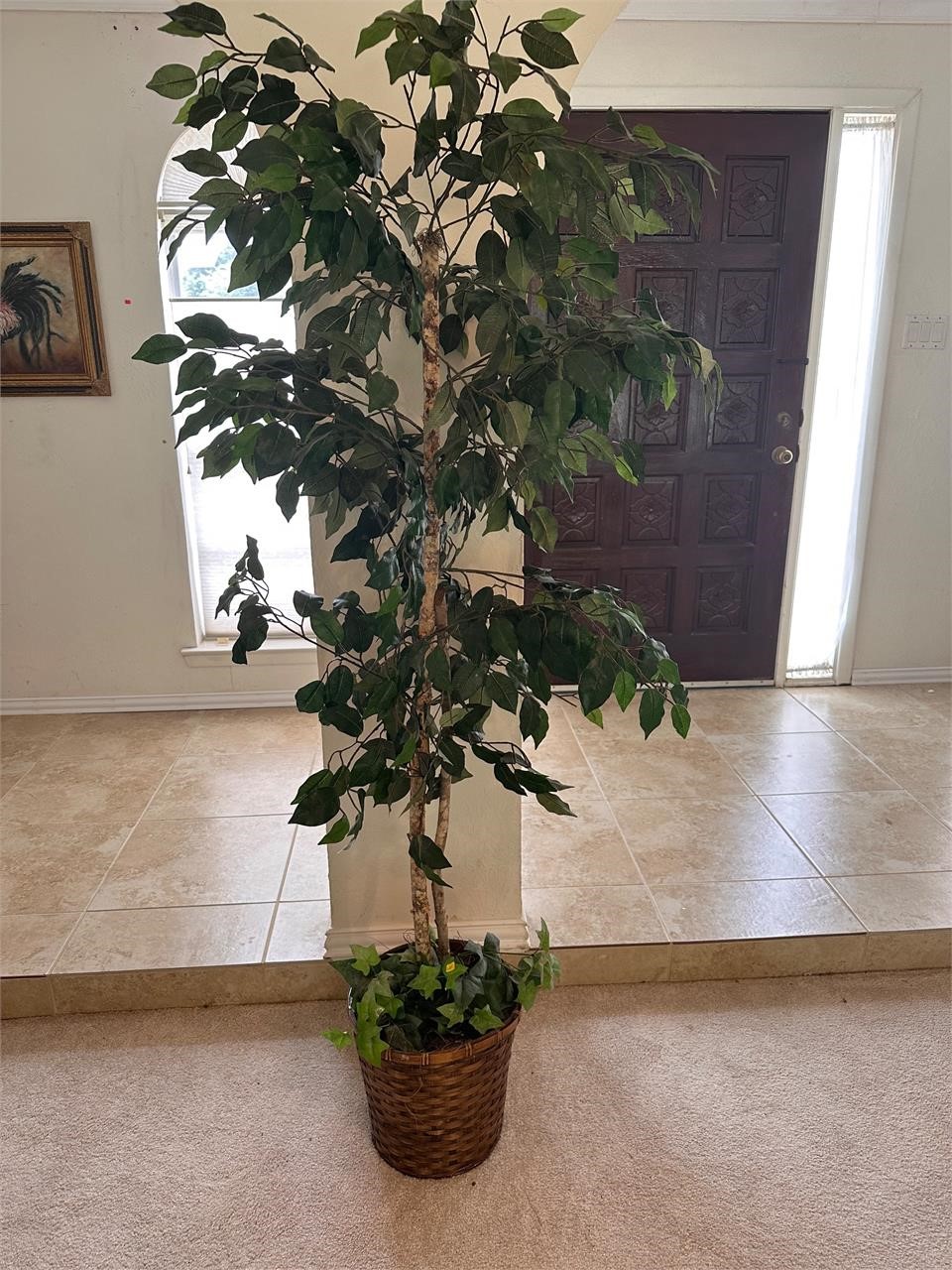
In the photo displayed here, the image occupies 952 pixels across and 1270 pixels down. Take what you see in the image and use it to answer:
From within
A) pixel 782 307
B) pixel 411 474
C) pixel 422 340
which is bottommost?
pixel 411 474

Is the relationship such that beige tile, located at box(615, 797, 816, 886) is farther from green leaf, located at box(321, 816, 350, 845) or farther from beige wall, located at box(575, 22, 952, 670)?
beige wall, located at box(575, 22, 952, 670)

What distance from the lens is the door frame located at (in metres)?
3.06

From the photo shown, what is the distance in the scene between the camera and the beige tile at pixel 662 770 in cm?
287

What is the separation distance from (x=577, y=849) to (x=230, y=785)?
1134mm

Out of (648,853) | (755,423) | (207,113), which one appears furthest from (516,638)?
(755,423)

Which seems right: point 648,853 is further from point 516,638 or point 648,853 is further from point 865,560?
point 865,560

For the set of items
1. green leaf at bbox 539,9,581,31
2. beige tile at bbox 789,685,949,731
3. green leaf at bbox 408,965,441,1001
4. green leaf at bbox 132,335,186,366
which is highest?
green leaf at bbox 539,9,581,31

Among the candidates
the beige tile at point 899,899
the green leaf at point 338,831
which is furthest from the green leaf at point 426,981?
the beige tile at point 899,899

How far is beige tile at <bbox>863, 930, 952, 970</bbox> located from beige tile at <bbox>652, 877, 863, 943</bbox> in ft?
0.22

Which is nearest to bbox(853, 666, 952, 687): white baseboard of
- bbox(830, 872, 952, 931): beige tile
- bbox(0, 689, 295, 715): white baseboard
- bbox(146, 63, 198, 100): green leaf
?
bbox(830, 872, 952, 931): beige tile

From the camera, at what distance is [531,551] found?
11.3 ft

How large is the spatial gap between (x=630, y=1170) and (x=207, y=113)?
1794mm

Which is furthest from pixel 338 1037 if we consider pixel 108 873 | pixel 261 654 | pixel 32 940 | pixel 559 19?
pixel 261 654

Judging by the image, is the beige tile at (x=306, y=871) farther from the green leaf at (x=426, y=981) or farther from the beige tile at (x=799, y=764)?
the beige tile at (x=799, y=764)
